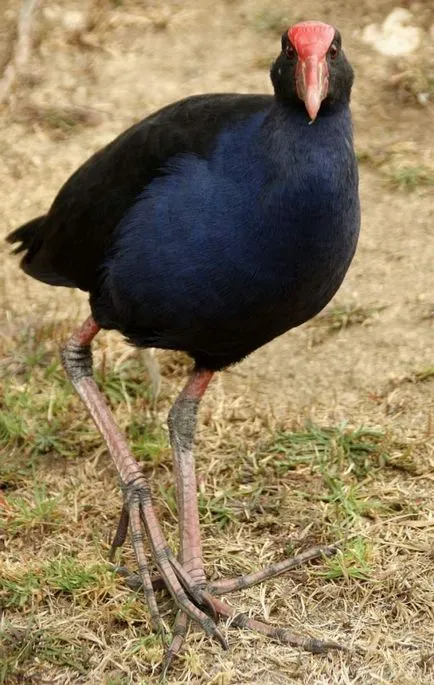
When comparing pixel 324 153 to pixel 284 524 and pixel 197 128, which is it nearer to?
pixel 197 128

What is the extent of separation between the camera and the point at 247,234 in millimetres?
3197

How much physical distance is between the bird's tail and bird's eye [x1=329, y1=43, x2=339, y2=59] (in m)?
1.47

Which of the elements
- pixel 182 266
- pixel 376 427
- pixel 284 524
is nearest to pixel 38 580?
pixel 284 524

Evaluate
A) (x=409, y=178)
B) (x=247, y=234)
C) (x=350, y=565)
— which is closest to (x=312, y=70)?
(x=247, y=234)

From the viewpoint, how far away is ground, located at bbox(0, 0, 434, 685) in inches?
132

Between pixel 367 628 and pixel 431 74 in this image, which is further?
pixel 431 74

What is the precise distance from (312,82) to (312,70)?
0.11 feet

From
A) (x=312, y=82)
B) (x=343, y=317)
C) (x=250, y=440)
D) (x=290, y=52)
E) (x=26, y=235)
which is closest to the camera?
(x=312, y=82)

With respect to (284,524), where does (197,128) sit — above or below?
above

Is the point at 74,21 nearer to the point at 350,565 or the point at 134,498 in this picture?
the point at 134,498

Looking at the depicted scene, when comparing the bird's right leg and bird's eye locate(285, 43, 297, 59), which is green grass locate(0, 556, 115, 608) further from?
bird's eye locate(285, 43, 297, 59)

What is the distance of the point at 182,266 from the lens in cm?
328

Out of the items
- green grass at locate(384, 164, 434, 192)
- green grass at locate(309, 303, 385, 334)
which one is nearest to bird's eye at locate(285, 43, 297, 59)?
green grass at locate(309, 303, 385, 334)

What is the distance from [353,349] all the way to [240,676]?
175 centimetres
